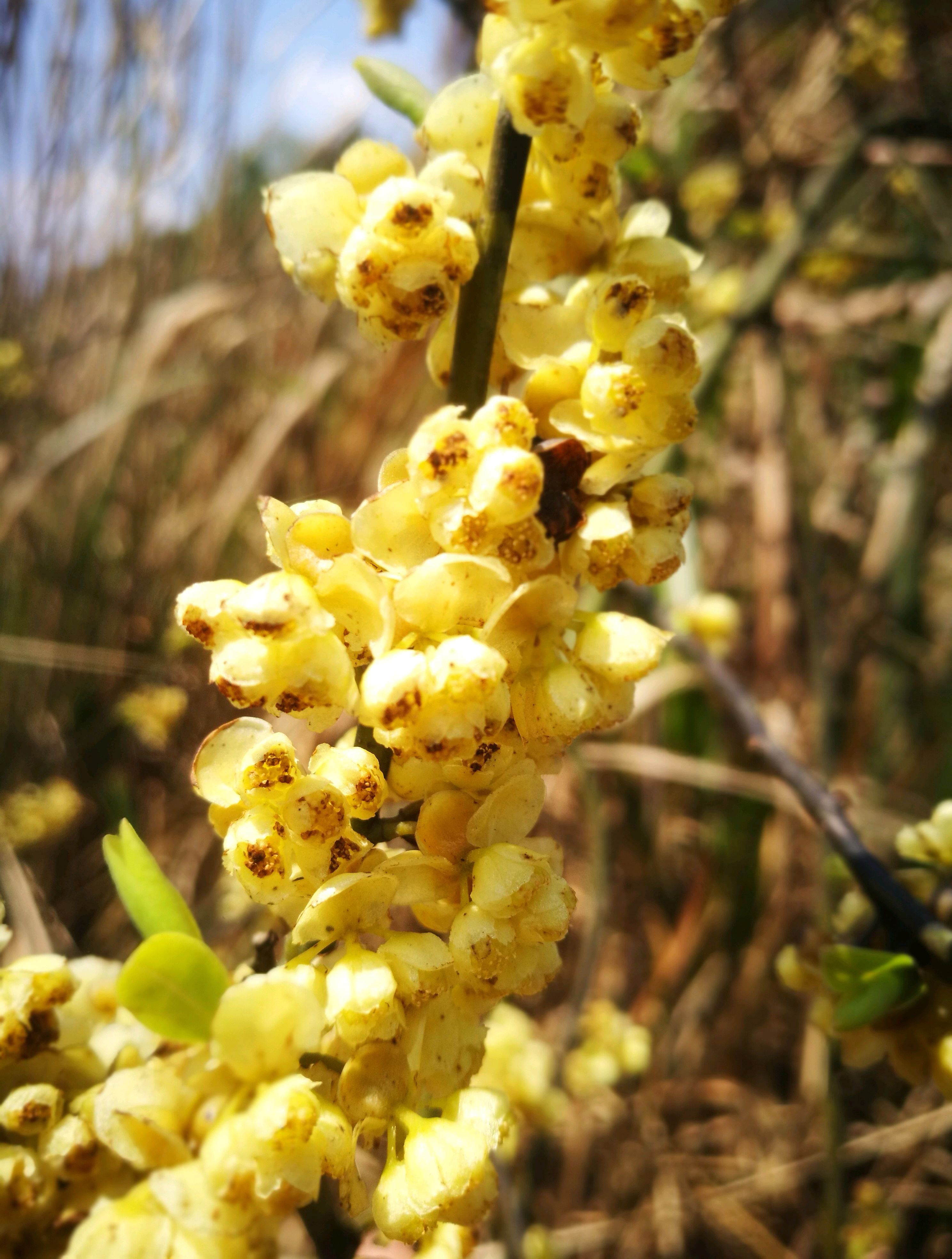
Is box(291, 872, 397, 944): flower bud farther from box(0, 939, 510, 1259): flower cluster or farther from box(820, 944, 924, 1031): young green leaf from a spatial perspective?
box(820, 944, 924, 1031): young green leaf

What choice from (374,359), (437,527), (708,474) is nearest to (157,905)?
(437,527)

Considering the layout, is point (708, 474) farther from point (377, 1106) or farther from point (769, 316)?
point (377, 1106)

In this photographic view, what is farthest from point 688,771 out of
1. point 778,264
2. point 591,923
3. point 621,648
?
point 621,648

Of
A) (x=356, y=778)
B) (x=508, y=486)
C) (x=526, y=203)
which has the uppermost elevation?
(x=526, y=203)

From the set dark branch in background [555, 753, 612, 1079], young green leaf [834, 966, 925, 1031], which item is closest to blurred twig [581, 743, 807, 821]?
dark branch in background [555, 753, 612, 1079]

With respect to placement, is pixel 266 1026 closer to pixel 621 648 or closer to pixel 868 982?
pixel 621 648

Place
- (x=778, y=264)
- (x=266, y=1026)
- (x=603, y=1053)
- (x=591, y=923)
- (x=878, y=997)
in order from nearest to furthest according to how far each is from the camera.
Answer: (x=266, y=1026)
(x=878, y=997)
(x=591, y=923)
(x=603, y=1053)
(x=778, y=264)
